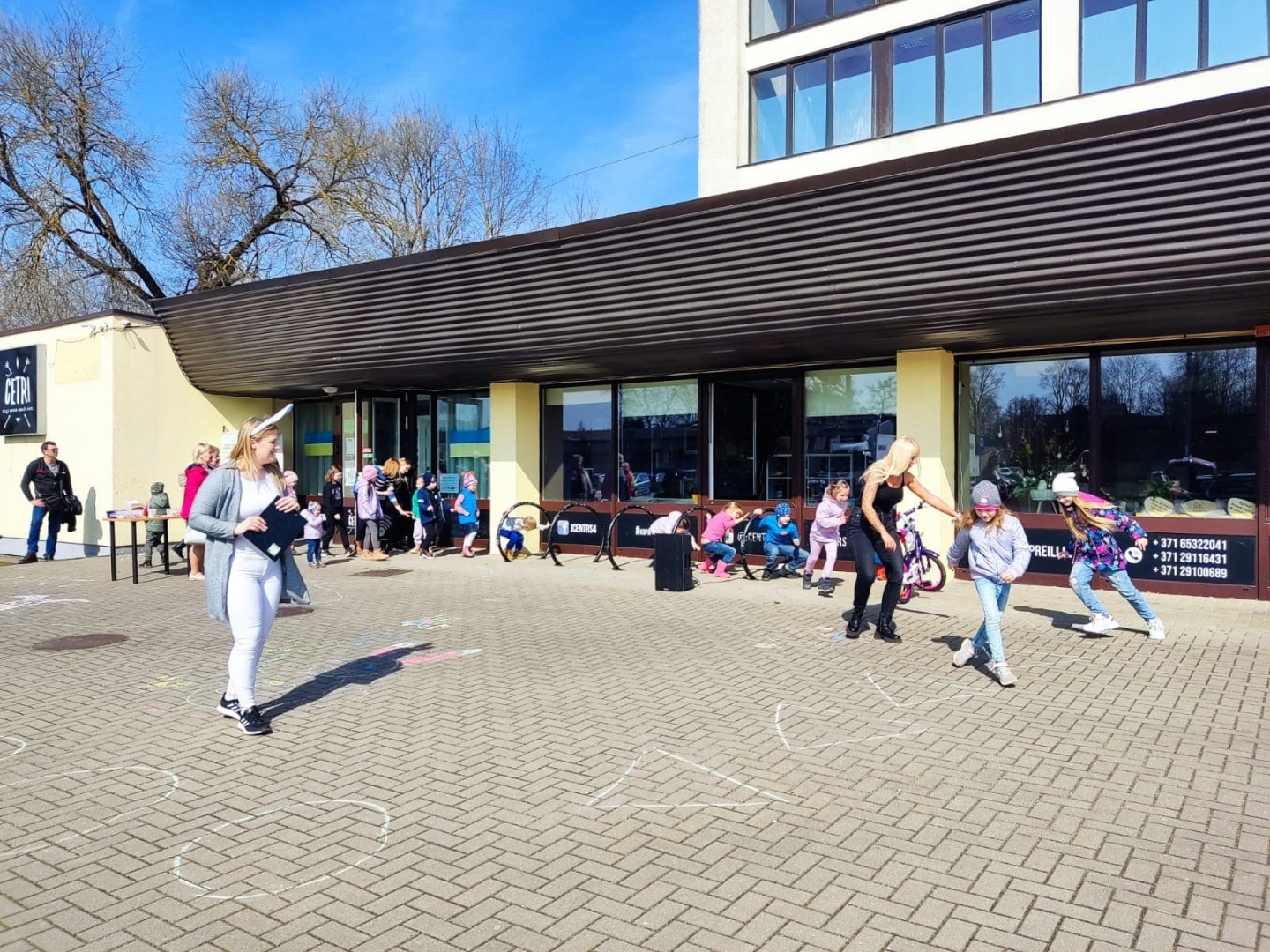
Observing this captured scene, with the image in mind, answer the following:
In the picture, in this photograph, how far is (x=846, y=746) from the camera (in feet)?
17.6

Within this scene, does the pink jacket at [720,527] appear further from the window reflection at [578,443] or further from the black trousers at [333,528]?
the black trousers at [333,528]

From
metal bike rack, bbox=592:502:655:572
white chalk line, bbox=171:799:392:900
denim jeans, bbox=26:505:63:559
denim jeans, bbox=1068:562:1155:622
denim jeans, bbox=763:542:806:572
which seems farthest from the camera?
denim jeans, bbox=26:505:63:559

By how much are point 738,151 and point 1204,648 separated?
12.4 metres

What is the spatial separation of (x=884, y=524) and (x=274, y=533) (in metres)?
5.05

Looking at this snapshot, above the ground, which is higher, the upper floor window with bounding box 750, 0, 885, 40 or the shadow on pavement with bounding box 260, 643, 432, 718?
the upper floor window with bounding box 750, 0, 885, 40

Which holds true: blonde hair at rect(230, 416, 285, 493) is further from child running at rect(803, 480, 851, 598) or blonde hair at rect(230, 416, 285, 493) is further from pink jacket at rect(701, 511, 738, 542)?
pink jacket at rect(701, 511, 738, 542)

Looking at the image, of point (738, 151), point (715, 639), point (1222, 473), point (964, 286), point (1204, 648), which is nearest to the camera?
point (1204, 648)

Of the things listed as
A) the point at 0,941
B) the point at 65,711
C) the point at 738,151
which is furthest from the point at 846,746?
the point at 738,151

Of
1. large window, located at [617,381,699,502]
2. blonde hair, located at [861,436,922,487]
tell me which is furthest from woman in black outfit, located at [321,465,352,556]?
blonde hair, located at [861,436,922,487]

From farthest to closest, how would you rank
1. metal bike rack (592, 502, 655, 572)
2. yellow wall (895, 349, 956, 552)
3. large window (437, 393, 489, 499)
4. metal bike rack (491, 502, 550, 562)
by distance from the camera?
1. large window (437, 393, 489, 499)
2. metal bike rack (491, 502, 550, 562)
3. metal bike rack (592, 502, 655, 572)
4. yellow wall (895, 349, 956, 552)

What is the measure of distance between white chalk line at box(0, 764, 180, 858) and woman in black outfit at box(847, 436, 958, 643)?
5.56 metres

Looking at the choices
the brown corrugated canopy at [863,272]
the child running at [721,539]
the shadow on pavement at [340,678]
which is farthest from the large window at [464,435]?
the shadow on pavement at [340,678]

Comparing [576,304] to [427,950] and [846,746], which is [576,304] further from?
[427,950]

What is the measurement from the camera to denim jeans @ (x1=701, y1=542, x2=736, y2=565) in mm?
12617
